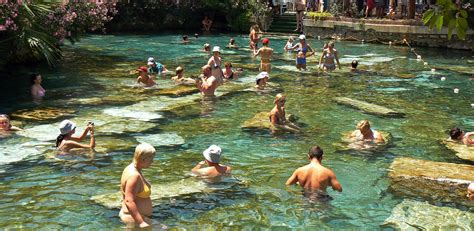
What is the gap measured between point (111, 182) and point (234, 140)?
3.67 m

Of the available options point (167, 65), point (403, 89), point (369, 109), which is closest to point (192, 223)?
point (369, 109)

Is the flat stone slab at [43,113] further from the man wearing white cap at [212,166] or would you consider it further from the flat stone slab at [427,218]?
the flat stone slab at [427,218]

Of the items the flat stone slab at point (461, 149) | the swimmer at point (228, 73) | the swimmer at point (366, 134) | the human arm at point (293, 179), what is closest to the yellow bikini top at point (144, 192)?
the human arm at point (293, 179)

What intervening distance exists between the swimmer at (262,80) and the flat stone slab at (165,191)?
894 cm

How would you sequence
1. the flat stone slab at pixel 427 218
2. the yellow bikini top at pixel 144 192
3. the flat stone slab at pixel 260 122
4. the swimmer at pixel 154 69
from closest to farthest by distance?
the yellow bikini top at pixel 144 192 < the flat stone slab at pixel 427 218 < the flat stone slab at pixel 260 122 < the swimmer at pixel 154 69

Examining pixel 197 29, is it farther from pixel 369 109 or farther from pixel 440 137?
pixel 440 137

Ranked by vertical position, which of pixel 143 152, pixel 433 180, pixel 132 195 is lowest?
pixel 433 180

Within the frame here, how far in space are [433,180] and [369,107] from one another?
6.44 metres

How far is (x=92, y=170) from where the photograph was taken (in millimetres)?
9688

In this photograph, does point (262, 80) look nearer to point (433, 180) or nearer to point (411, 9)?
point (433, 180)

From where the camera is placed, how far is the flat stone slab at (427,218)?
24.6ft

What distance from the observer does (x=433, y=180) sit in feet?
29.9

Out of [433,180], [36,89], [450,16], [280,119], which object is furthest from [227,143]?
[450,16]

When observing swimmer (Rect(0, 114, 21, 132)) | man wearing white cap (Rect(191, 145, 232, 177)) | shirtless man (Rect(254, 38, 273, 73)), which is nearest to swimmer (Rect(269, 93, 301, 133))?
man wearing white cap (Rect(191, 145, 232, 177))
